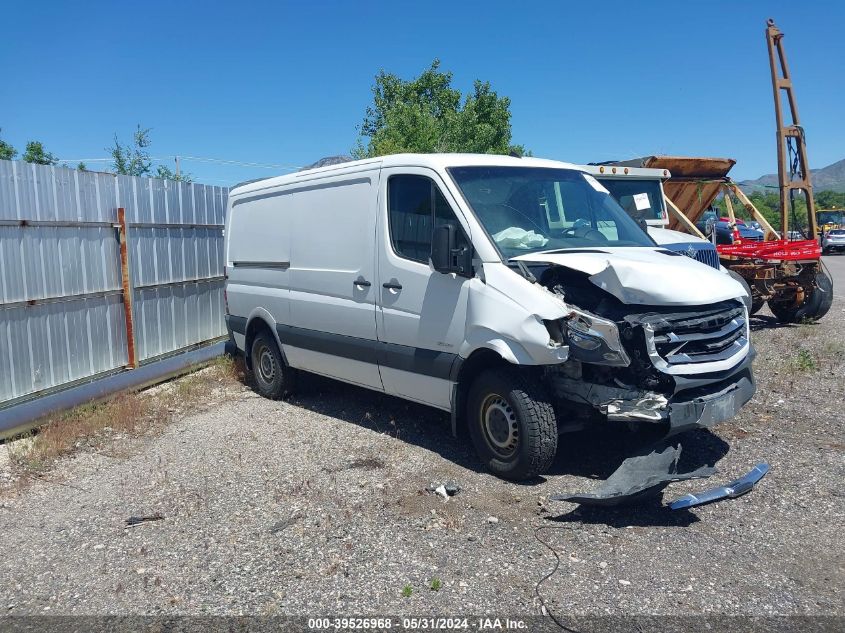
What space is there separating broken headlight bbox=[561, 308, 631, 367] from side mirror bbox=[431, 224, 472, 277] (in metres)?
0.91

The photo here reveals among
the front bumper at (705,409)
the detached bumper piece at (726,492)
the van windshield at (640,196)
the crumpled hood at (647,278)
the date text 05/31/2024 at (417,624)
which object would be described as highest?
the van windshield at (640,196)

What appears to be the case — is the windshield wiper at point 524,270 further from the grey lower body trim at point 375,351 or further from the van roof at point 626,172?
the van roof at point 626,172

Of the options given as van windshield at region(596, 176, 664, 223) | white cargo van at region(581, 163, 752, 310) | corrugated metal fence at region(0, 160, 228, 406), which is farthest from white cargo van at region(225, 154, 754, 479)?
van windshield at region(596, 176, 664, 223)

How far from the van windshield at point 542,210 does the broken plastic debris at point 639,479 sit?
168 cm

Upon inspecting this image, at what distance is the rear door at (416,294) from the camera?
568 cm

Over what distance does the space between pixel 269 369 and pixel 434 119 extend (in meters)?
17.5

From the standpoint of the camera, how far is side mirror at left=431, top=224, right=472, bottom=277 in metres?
5.46

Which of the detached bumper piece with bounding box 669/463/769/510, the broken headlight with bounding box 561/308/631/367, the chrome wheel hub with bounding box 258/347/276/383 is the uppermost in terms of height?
the broken headlight with bounding box 561/308/631/367

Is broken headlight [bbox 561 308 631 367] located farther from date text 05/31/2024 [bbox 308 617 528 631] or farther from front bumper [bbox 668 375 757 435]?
date text 05/31/2024 [bbox 308 617 528 631]

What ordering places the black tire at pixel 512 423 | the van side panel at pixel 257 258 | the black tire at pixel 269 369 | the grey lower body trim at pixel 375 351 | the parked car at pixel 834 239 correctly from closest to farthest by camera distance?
the black tire at pixel 512 423
the grey lower body trim at pixel 375 351
the van side panel at pixel 257 258
the black tire at pixel 269 369
the parked car at pixel 834 239

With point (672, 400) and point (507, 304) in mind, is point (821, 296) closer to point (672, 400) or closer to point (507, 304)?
point (672, 400)

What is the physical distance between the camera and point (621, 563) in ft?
13.7

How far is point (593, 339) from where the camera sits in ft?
15.9

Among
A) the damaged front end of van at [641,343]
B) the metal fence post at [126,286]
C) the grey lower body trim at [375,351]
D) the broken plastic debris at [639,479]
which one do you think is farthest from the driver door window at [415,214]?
the metal fence post at [126,286]
